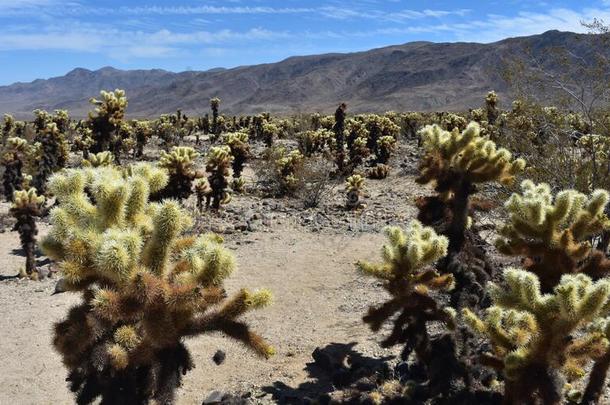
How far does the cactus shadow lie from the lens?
5.79 m

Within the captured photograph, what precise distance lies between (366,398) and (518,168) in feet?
9.54

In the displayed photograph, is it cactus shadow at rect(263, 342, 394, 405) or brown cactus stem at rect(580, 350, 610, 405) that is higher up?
brown cactus stem at rect(580, 350, 610, 405)

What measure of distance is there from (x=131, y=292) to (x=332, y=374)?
2968 millimetres

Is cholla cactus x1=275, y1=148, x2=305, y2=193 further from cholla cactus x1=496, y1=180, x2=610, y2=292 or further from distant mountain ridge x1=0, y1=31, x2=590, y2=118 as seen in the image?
distant mountain ridge x1=0, y1=31, x2=590, y2=118

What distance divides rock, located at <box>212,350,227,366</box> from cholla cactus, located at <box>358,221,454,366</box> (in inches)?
97.2

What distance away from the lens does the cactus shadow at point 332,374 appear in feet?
19.0

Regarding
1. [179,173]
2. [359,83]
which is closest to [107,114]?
[179,173]

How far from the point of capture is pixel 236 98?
149000mm

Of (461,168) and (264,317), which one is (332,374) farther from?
(461,168)

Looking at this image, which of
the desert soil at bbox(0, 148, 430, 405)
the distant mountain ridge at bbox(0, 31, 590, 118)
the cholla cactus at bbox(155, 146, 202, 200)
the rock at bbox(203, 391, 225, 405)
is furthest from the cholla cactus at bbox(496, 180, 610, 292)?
the distant mountain ridge at bbox(0, 31, 590, 118)

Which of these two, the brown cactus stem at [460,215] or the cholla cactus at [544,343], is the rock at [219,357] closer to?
the brown cactus stem at [460,215]

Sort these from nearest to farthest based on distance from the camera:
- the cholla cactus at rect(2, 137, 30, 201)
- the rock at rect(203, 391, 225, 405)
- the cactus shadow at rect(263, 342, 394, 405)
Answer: the rock at rect(203, 391, 225, 405)
the cactus shadow at rect(263, 342, 394, 405)
the cholla cactus at rect(2, 137, 30, 201)

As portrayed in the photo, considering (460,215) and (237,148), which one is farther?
(237,148)

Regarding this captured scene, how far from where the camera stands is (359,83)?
13638 cm
